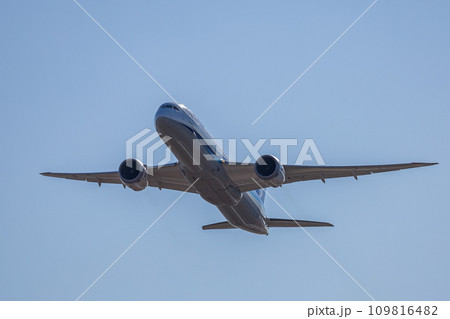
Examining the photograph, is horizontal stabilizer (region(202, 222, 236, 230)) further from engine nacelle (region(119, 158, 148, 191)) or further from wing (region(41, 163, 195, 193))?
engine nacelle (region(119, 158, 148, 191))

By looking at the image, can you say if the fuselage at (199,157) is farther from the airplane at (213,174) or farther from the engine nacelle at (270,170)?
the engine nacelle at (270,170)

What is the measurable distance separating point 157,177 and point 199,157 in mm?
7226

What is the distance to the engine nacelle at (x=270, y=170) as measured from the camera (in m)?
47.5

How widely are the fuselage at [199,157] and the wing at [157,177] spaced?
3.29 m

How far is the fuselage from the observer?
A: 4525 cm

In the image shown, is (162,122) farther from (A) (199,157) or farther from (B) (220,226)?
(B) (220,226)

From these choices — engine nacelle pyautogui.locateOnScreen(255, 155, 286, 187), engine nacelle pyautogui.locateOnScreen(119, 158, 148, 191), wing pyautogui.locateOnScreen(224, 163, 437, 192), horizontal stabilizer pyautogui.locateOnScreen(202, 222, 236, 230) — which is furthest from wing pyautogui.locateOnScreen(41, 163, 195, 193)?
engine nacelle pyautogui.locateOnScreen(255, 155, 286, 187)

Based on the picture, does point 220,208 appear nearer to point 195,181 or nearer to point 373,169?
point 195,181

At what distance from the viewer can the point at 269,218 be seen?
5556 cm

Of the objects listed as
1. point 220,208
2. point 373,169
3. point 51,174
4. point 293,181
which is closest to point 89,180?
point 51,174

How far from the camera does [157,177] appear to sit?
52.5m

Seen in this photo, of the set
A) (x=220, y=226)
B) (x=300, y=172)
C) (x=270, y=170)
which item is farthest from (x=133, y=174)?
(x=300, y=172)

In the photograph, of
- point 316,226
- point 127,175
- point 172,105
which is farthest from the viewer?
point 316,226

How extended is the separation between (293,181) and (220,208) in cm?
504
